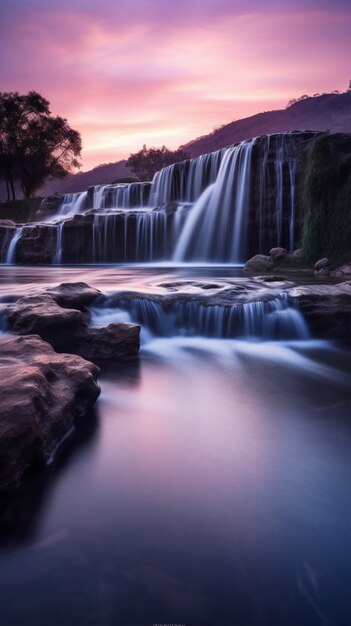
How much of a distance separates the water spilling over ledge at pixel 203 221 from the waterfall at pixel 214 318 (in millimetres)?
12186

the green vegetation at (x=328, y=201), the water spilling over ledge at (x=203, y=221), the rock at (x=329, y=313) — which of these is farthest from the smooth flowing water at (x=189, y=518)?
the water spilling over ledge at (x=203, y=221)

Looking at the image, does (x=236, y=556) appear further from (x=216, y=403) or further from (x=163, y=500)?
(x=216, y=403)

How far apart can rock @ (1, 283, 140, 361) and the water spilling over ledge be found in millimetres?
14296

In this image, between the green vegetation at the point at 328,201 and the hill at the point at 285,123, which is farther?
the hill at the point at 285,123

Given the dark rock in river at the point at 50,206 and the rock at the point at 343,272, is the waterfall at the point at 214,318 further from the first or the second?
the dark rock in river at the point at 50,206

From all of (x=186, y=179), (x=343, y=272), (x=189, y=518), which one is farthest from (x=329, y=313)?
(x=186, y=179)

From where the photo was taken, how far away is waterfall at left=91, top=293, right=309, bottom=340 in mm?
7559

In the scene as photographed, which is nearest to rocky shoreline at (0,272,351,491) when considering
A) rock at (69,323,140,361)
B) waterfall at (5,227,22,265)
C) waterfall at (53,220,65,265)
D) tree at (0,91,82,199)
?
rock at (69,323,140,361)

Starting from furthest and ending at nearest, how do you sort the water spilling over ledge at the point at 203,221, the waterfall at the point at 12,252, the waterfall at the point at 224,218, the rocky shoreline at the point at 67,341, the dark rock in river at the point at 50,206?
the dark rock in river at the point at 50,206
the waterfall at the point at 12,252
the waterfall at the point at 224,218
the water spilling over ledge at the point at 203,221
the rocky shoreline at the point at 67,341

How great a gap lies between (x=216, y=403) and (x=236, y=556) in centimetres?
245

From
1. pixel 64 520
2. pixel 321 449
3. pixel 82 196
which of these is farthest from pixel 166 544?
pixel 82 196

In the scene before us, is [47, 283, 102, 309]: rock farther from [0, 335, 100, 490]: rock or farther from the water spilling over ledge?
the water spilling over ledge

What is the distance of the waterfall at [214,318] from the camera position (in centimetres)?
756

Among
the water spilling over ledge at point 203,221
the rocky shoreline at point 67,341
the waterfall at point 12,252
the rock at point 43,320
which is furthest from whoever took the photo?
the waterfall at point 12,252
